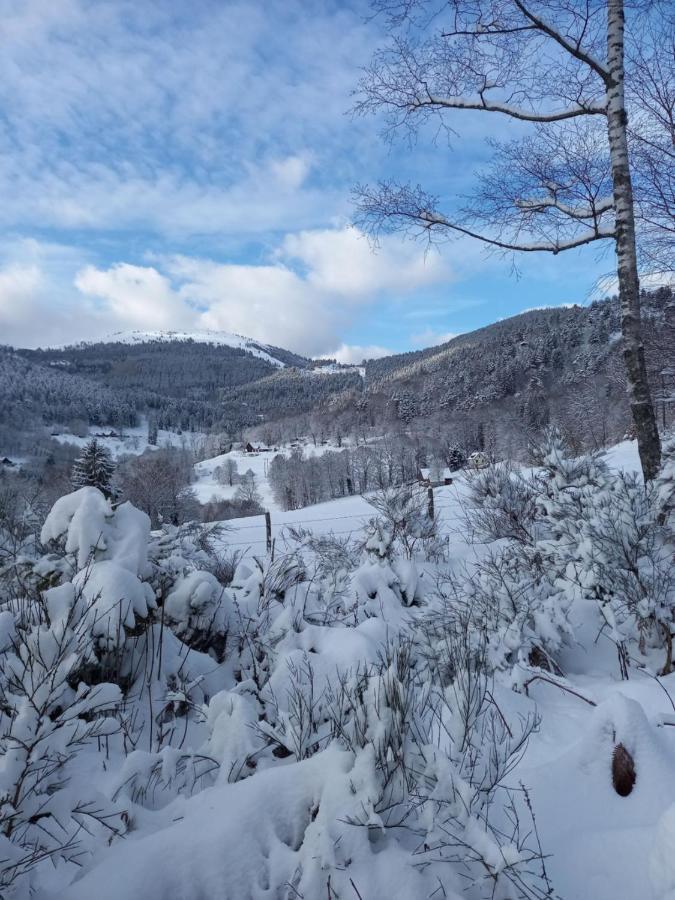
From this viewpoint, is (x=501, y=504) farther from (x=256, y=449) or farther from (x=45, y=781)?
(x=256, y=449)

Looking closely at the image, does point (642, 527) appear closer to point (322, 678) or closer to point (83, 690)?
point (322, 678)

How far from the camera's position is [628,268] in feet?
14.0

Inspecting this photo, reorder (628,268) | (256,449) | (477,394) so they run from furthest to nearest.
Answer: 1. (256,449)
2. (477,394)
3. (628,268)

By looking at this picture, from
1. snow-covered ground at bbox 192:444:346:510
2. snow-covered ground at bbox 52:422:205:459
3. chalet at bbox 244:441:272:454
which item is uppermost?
snow-covered ground at bbox 52:422:205:459

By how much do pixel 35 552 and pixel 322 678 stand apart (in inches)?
144

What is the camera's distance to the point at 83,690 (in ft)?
5.90

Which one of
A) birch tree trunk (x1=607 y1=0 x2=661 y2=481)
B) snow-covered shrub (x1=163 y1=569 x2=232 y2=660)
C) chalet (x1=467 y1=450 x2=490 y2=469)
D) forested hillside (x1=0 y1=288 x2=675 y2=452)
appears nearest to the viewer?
snow-covered shrub (x1=163 y1=569 x2=232 y2=660)

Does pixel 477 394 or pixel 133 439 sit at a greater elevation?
pixel 133 439

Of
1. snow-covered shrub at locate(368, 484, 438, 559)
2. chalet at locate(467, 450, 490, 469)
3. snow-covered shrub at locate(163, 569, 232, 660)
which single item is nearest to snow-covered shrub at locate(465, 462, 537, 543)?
chalet at locate(467, 450, 490, 469)

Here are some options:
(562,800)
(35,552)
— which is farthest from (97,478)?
(562,800)

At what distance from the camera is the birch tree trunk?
4215mm

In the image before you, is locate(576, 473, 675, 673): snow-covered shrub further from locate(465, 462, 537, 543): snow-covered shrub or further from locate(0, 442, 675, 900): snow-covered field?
locate(465, 462, 537, 543): snow-covered shrub

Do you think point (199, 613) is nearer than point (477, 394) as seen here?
Yes

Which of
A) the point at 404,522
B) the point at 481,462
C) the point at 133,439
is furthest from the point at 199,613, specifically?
the point at 133,439
